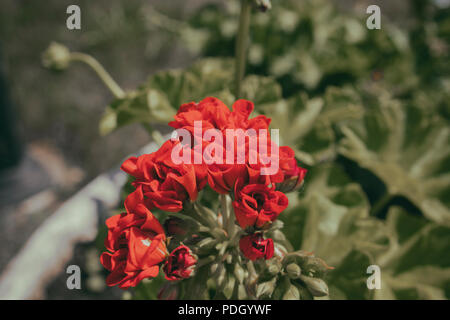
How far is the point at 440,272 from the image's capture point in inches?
33.2

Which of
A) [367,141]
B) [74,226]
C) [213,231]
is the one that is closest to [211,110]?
[213,231]

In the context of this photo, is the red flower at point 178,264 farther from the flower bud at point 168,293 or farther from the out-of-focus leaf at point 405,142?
the out-of-focus leaf at point 405,142

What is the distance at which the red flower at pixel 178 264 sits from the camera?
0.50 m

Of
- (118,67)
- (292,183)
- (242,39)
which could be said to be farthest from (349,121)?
(118,67)

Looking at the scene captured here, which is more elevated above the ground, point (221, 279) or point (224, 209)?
point (224, 209)

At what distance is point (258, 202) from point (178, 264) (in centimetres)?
13

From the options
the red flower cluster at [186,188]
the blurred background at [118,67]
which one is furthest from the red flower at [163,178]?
the blurred background at [118,67]

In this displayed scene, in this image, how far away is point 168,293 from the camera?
0.62 meters

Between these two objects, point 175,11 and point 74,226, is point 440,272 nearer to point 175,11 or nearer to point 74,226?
point 74,226

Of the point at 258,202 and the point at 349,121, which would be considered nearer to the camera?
the point at 258,202

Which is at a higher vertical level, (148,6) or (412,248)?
(148,6)

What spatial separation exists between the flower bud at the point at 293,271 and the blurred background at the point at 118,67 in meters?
0.39

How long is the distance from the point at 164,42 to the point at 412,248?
1769 millimetres

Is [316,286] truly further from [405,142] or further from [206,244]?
[405,142]
